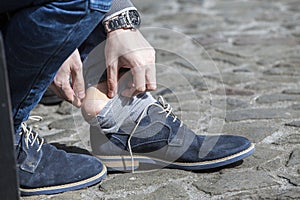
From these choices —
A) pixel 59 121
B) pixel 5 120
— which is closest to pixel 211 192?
pixel 5 120

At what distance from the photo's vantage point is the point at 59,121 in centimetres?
289

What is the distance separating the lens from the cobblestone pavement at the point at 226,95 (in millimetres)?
2078

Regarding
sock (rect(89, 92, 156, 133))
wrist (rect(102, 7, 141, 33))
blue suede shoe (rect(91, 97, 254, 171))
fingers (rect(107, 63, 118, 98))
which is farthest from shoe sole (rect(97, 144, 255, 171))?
wrist (rect(102, 7, 141, 33))

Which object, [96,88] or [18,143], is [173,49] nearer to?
[96,88]

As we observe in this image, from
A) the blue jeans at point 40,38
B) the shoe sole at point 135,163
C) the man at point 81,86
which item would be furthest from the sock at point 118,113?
the blue jeans at point 40,38

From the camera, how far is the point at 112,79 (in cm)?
217

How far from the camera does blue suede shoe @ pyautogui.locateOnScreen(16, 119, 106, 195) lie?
2.04 m

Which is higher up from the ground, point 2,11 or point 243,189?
point 2,11

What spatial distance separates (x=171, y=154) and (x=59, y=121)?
849mm

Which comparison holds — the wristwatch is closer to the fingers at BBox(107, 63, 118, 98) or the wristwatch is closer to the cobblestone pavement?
the fingers at BBox(107, 63, 118, 98)

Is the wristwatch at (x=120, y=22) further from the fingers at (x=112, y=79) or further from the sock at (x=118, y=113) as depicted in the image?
the sock at (x=118, y=113)

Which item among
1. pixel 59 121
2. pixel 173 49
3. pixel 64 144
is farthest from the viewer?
pixel 173 49

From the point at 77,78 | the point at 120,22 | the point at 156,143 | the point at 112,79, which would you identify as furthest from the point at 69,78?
the point at 156,143

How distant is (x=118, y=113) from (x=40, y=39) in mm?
533
